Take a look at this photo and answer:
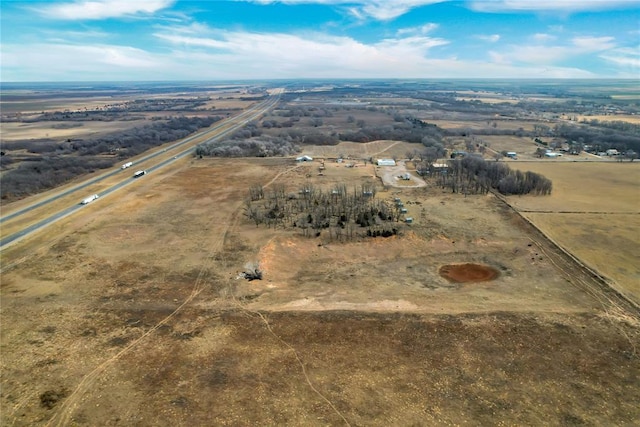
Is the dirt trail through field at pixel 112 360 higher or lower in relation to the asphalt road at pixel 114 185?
lower

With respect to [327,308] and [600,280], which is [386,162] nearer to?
[600,280]

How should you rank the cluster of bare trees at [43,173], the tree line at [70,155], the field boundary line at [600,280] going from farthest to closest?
the tree line at [70,155] < the cluster of bare trees at [43,173] < the field boundary line at [600,280]

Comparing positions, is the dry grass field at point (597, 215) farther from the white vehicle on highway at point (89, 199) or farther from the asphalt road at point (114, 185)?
the white vehicle on highway at point (89, 199)

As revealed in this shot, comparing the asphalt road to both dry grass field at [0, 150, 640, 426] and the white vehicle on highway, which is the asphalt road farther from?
dry grass field at [0, 150, 640, 426]

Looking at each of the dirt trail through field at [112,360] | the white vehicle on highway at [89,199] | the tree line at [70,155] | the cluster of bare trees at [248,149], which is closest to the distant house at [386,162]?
the cluster of bare trees at [248,149]

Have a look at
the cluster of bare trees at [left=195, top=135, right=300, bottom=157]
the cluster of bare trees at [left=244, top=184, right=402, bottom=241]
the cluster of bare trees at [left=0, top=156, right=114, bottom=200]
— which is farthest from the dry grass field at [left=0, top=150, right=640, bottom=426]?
the cluster of bare trees at [left=195, top=135, right=300, bottom=157]

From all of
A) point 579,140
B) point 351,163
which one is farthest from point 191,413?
point 579,140
